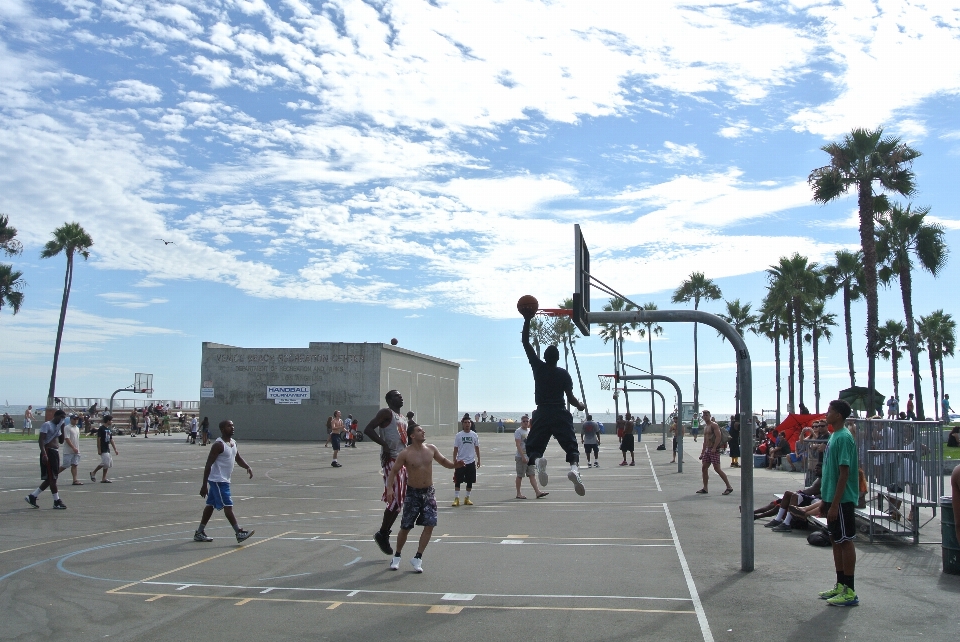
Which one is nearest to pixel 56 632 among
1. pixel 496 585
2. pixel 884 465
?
pixel 496 585

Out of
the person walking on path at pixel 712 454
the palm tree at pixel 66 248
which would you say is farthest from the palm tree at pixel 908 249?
the palm tree at pixel 66 248

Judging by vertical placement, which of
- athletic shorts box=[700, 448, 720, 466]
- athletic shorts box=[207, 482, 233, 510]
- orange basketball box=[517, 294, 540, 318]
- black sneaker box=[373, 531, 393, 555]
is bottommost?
black sneaker box=[373, 531, 393, 555]

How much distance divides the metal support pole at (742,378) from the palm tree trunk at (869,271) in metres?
22.5

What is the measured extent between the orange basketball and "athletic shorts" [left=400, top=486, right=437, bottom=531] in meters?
2.63

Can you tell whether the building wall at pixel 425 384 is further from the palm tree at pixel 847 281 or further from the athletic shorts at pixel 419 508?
the athletic shorts at pixel 419 508

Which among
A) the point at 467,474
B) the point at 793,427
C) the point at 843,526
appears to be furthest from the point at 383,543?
the point at 793,427

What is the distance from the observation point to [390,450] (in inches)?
416

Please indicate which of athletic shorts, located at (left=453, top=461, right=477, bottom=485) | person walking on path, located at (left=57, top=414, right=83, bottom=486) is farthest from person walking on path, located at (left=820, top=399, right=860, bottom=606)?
person walking on path, located at (left=57, top=414, right=83, bottom=486)

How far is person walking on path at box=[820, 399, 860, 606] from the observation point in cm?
804

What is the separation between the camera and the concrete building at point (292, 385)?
171 feet

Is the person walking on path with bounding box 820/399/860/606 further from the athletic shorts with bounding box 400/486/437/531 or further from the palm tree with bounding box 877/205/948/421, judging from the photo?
the palm tree with bounding box 877/205/948/421

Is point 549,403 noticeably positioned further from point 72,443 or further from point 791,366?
point 791,366

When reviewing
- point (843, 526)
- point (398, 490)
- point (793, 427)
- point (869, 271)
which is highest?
point (869, 271)

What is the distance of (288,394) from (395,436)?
4383 centimetres
